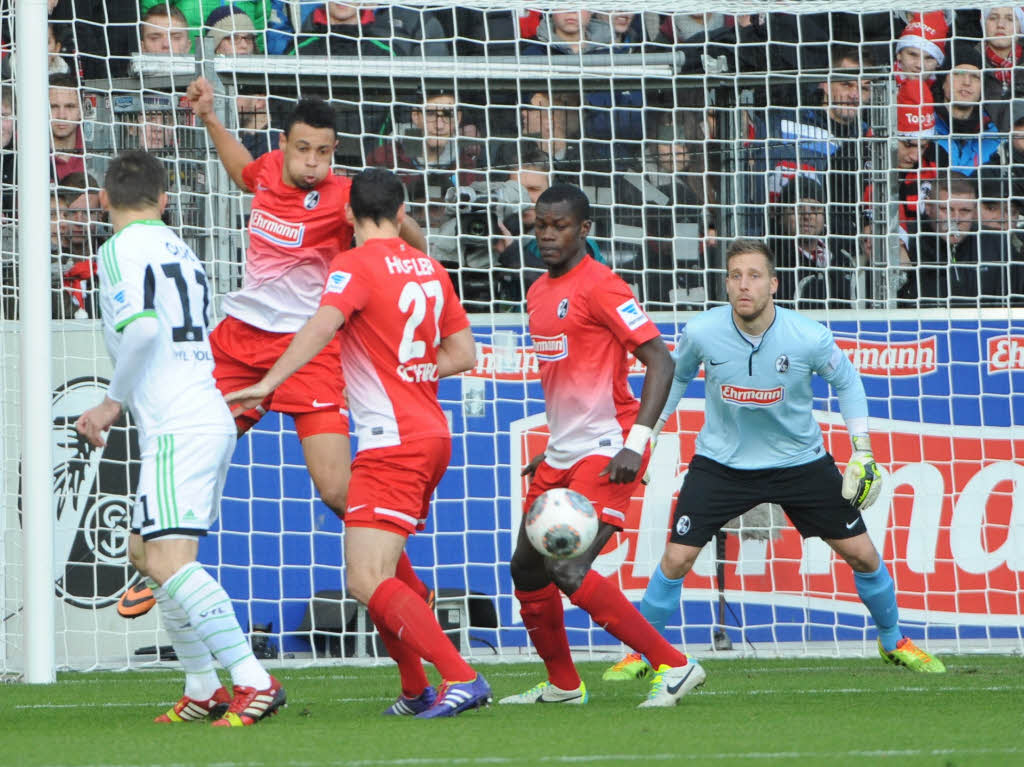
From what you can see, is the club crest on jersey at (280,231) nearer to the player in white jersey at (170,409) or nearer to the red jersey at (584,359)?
the red jersey at (584,359)

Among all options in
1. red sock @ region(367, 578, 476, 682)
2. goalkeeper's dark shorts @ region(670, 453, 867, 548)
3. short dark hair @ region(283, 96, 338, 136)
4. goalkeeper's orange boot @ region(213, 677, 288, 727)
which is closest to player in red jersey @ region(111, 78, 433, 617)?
short dark hair @ region(283, 96, 338, 136)

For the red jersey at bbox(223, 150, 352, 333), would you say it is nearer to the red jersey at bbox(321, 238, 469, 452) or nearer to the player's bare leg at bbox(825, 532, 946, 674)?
the red jersey at bbox(321, 238, 469, 452)

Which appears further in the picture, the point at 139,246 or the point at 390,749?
the point at 139,246

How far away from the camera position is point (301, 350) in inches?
198

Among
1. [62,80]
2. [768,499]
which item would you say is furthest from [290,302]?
[62,80]

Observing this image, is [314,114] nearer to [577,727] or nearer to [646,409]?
[646,409]

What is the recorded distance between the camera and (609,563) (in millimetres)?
8688

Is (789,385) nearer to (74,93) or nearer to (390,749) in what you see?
(390,749)

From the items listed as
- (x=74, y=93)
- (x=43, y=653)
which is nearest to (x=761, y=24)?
(x=74, y=93)

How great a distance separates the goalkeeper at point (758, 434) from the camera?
6.97 meters

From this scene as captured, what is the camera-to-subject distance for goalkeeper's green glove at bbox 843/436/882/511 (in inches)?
263

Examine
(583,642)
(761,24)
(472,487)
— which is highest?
(761,24)

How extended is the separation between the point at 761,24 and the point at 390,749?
6750 mm

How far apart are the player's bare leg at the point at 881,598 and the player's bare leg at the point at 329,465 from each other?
2.34 metres
